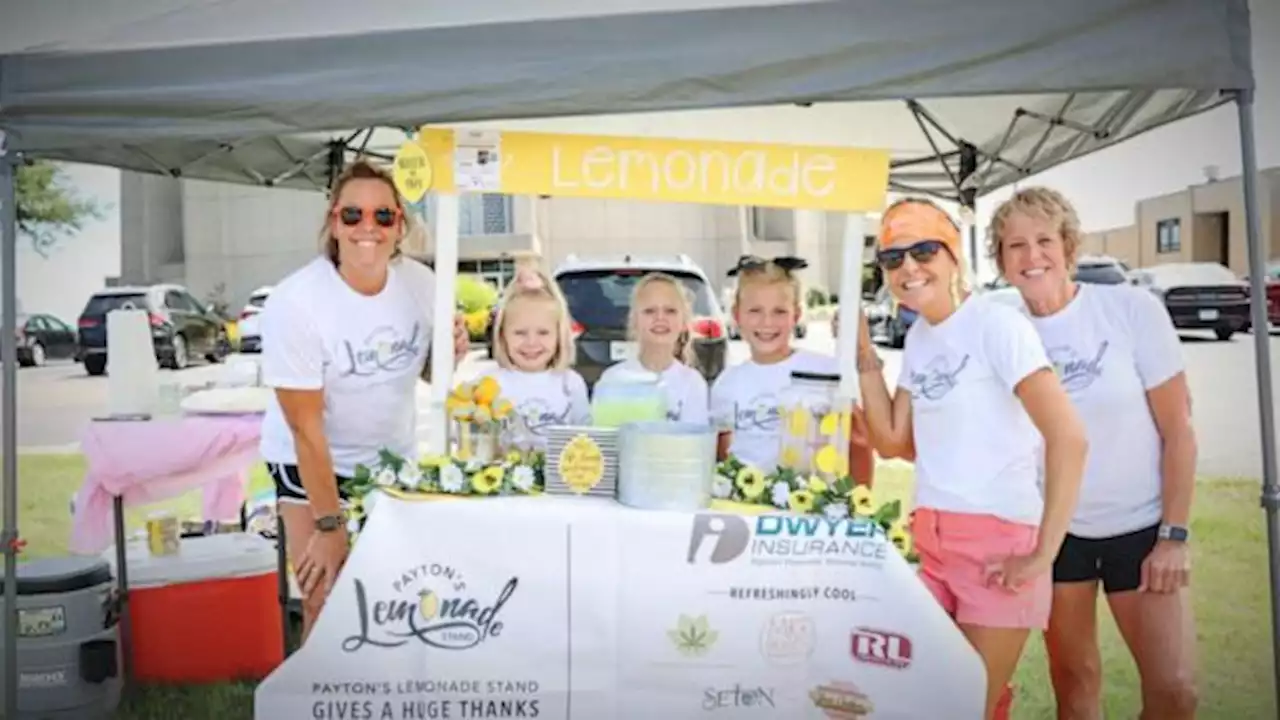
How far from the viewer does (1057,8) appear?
2.27 meters

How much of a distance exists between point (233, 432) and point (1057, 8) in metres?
3.01

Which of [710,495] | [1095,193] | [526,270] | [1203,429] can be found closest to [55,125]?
[526,270]

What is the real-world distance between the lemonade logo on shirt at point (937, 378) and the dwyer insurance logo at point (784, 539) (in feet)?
1.04

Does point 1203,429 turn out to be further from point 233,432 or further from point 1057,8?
point 233,432

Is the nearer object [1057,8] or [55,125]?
[1057,8]

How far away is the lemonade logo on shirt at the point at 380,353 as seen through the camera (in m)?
2.59

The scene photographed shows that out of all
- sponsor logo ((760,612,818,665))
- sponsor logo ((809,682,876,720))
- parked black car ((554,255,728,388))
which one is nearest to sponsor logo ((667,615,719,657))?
sponsor logo ((760,612,818,665))

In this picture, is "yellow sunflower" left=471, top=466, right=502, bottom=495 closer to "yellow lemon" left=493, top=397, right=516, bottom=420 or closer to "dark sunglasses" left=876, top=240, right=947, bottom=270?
"yellow lemon" left=493, top=397, right=516, bottom=420

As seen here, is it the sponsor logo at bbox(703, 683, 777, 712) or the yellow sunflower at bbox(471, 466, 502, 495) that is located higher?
the yellow sunflower at bbox(471, 466, 502, 495)

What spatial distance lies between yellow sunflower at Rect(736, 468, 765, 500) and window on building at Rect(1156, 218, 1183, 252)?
429cm

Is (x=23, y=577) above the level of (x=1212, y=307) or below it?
below

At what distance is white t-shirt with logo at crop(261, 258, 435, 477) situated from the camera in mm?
2494

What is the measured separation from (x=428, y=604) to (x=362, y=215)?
0.97 meters

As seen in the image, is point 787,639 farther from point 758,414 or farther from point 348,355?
point 348,355
